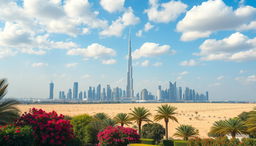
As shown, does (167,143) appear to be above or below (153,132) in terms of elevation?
below

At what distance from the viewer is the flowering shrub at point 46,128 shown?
20.6 metres

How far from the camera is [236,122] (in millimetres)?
28953

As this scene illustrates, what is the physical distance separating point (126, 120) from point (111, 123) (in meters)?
2.98

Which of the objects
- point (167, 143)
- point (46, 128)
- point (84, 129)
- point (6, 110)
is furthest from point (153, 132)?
point (6, 110)

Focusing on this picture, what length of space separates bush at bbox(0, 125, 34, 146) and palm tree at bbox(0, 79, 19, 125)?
318cm

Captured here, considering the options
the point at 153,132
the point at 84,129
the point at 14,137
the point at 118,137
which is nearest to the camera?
the point at 14,137

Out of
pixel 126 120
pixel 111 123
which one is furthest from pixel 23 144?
pixel 126 120

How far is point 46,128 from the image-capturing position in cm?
2091

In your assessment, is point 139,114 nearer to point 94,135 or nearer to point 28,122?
point 94,135

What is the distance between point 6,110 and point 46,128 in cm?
400

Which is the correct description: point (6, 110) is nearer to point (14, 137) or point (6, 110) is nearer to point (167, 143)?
point (14, 137)

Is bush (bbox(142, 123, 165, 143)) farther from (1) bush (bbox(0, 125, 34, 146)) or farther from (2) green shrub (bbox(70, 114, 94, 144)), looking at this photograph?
(1) bush (bbox(0, 125, 34, 146))

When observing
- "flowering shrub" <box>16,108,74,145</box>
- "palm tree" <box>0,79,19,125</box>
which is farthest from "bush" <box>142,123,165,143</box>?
"palm tree" <box>0,79,19,125</box>

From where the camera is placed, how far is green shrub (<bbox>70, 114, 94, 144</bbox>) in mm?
33975
